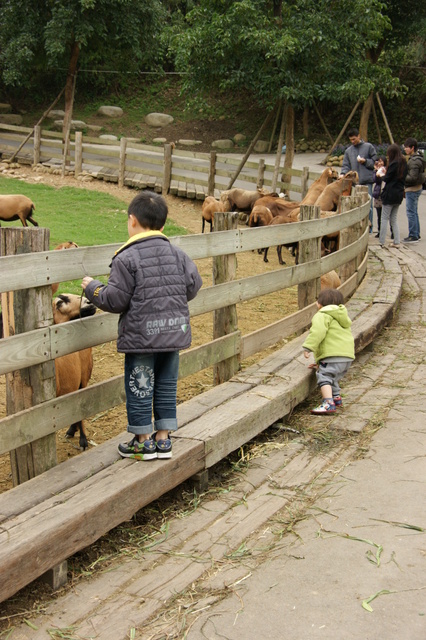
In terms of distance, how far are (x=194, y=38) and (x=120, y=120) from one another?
23171 mm

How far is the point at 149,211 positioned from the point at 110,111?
37952mm

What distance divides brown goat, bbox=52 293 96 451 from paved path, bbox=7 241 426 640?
4.20 feet

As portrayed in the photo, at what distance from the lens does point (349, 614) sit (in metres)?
2.86

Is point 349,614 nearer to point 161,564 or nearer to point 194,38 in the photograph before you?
point 161,564

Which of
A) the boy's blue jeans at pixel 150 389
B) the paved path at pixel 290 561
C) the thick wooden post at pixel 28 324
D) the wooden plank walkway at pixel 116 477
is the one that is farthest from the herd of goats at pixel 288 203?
the thick wooden post at pixel 28 324

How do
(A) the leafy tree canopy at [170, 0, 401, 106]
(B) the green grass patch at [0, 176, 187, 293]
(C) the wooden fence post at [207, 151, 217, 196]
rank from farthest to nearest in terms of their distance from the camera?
(C) the wooden fence post at [207, 151, 217, 196] < (A) the leafy tree canopy at [170, 0, 401, 106] < (B) the green grass patch at [0, 176, 187, 293]

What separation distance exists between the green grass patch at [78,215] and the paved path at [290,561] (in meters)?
5.87

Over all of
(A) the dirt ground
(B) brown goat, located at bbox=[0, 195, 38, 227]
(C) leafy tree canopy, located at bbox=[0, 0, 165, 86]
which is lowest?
(A) the dirt ground

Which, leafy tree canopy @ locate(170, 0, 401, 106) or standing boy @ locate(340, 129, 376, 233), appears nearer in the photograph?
standing boy @ locate(340, 129, 376, 233)

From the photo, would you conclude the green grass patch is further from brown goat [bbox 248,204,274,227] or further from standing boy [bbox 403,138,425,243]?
standing boy [bbox 403,138,425,243]

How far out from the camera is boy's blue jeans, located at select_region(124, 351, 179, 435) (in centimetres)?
370

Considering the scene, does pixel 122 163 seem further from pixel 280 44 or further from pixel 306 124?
pixel 306 124

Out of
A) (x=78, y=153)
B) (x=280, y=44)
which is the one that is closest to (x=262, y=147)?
(x=78, y=153)

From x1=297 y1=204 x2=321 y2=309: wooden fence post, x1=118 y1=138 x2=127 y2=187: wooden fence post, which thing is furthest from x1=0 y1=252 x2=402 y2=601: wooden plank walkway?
x1=118 y1=138 x2=127 y2=187: wooden fence post
